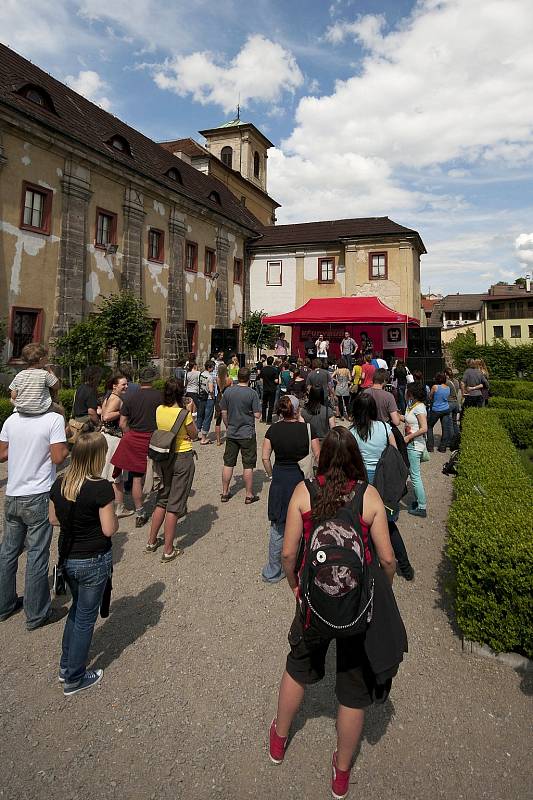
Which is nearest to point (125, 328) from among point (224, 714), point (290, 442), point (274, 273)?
point (290, 442)

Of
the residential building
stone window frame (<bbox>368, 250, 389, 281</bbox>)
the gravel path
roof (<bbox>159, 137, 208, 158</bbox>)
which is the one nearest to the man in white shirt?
the gravel path

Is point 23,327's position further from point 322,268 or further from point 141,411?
point 322,268

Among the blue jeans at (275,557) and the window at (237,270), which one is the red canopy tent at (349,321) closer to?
the window at (237,270)

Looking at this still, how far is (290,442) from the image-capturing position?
195 inches

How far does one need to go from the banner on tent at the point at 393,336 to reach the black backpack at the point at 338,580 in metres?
22.1

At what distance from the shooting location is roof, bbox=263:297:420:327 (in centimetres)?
2150

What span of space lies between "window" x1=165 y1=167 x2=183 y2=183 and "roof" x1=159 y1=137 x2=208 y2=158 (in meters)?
11.5

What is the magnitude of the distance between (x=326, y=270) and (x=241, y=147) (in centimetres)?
1675

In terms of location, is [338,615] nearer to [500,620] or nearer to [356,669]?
[356,669]

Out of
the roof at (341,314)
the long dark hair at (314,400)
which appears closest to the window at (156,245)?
the roof at (341,314)

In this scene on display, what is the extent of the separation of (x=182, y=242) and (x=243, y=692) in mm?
23219

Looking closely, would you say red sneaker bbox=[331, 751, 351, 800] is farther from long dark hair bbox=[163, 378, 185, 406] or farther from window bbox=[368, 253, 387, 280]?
window bbox=[368, 253, 387, 280]

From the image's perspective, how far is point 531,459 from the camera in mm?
10672

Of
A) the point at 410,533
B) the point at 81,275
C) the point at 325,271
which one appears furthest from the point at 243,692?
the point at 325,271
